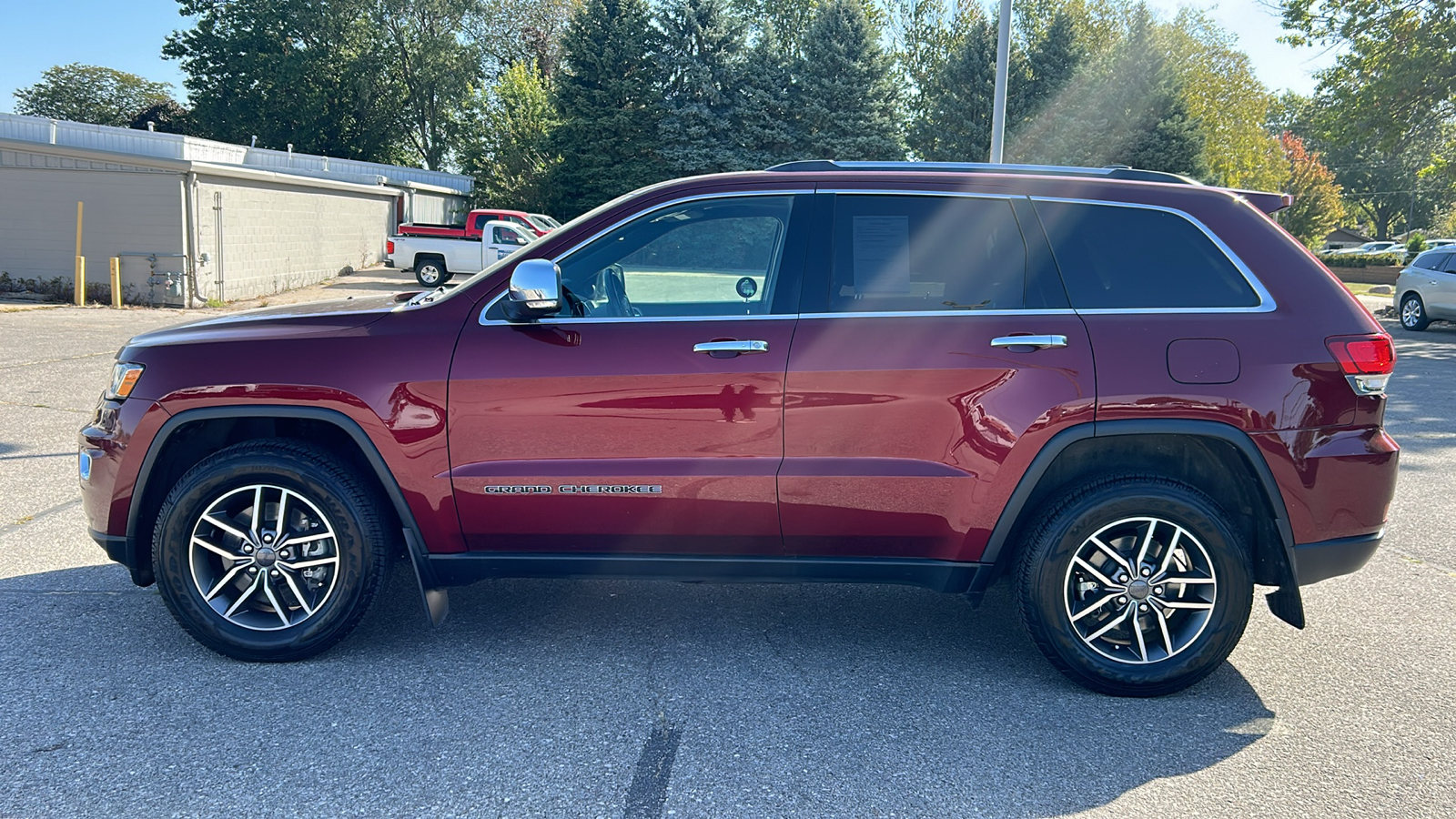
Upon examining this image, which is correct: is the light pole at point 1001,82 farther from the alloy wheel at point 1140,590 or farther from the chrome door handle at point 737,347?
the chrome door handle at point 737,347

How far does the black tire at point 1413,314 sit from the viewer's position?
64.4 ft

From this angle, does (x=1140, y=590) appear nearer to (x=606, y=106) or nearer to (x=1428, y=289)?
(x=1428, y=289)

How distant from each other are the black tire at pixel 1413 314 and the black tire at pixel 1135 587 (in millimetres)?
19566

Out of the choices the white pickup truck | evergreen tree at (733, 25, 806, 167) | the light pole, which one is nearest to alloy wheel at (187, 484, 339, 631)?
the light pole

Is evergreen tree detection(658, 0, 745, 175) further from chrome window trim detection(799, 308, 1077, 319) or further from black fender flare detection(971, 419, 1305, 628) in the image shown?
black fender flare detection(971, 419, 1305, 628)

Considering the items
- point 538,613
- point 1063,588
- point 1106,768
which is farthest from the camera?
point 538,613

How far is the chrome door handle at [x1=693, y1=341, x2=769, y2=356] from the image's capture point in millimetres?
3721

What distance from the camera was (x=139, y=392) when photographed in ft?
12.9

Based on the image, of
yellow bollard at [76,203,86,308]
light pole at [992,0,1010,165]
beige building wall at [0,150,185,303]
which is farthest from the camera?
beige building wall at [0,150,185,303]

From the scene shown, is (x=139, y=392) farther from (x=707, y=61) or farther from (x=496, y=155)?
(x=496, y=155)

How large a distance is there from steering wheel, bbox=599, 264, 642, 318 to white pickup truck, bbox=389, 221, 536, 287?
70.1 ft

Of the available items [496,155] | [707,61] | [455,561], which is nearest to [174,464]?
[455,561]

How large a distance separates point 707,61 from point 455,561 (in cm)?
3483

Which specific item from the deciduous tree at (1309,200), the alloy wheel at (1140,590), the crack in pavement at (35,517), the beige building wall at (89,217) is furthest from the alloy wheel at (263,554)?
the deciduous tree at (1309,200)
